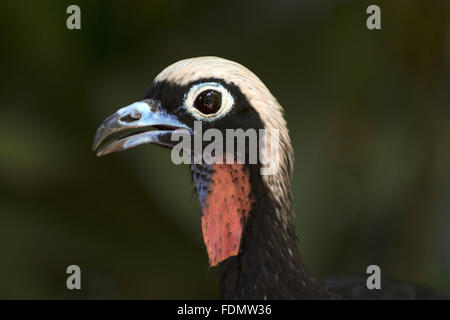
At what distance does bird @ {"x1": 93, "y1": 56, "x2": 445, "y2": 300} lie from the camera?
2.31 m

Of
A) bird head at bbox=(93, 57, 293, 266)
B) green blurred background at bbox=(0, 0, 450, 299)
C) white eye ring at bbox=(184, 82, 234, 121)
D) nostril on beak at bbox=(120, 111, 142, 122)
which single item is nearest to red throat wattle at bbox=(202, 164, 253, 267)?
bird head at bbox=(93, 57, 293, 266)

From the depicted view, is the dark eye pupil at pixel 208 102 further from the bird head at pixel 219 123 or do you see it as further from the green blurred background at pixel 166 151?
the green blurred background at pixel 166 151

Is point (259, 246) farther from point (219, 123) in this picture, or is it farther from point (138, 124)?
point (138, 124)

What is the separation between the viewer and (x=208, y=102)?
2307 millimetres

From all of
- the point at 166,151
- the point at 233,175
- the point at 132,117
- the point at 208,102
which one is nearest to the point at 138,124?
the point at 132,117

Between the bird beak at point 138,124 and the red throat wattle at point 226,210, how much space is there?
252 millimetres

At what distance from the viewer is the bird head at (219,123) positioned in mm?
2305

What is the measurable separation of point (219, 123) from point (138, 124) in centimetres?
33

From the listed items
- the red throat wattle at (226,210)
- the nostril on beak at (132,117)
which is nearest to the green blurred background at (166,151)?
the red throat wattle at (226,210)

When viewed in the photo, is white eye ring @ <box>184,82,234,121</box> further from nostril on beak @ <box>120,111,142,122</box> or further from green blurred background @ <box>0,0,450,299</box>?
green blurred background @ <box>0,0,450,299</box>

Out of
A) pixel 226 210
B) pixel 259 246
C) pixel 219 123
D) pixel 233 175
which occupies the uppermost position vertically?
pixel 219 123

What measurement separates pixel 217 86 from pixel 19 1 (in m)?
2.67

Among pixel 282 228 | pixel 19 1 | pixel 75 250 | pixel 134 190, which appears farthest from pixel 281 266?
pixel 19 1

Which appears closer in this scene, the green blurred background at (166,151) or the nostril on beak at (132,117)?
the nostril on beak at (132,117)
